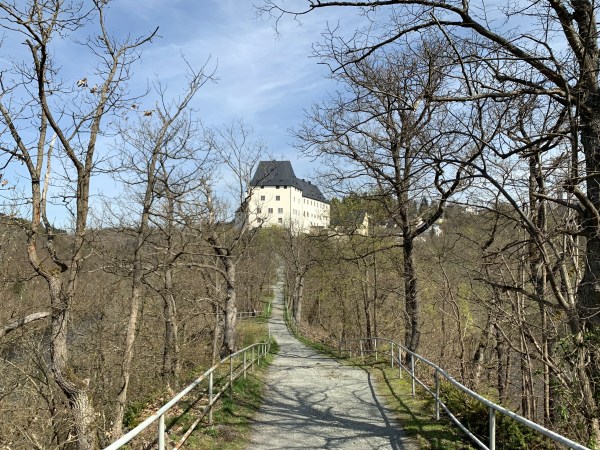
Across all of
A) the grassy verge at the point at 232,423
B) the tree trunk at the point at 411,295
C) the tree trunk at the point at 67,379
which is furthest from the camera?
the tree trunk at the point at 411,295

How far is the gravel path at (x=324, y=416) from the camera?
7629mm

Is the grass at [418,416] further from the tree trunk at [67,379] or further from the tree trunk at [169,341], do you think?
the tree trunk at [169,341]

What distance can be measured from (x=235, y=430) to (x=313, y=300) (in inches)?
1697

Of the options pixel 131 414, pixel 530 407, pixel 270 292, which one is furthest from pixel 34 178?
pixel 270 292

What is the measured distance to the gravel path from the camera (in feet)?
25.0

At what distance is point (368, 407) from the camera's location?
10.2 m

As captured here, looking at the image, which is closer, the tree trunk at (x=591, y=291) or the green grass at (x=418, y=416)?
the tree trunk at (x=591, y=291)

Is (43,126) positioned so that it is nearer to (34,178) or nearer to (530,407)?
(34,178)

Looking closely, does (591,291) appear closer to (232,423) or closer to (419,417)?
(419,417)

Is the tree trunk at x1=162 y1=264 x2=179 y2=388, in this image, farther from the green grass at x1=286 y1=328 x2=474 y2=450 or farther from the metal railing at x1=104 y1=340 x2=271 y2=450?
the green grass at x1=286 y1=328 x2=474 y2=450

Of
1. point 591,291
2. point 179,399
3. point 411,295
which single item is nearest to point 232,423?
point 179,399

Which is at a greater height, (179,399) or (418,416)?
(179,399)

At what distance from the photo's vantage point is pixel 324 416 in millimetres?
9383

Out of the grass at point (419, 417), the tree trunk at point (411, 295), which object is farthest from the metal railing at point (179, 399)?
the tree trunk at point (411, 295)
